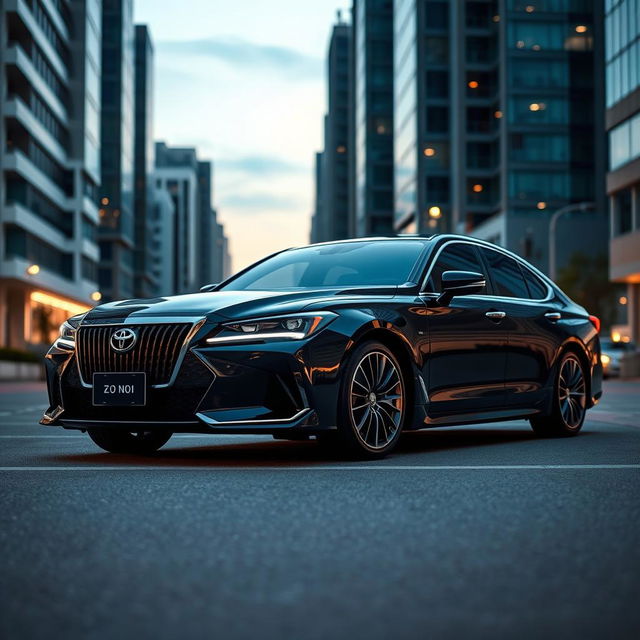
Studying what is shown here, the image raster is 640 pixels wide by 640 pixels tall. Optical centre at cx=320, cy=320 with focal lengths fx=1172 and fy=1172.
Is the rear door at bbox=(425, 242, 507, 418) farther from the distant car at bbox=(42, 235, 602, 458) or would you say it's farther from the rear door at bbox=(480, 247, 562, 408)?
the rear door at bbox=(480, 247, 562, 408)

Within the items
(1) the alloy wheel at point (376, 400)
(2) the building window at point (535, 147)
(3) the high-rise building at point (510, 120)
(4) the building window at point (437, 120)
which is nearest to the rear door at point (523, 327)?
(1) the alloy wheel at point (376, 400)

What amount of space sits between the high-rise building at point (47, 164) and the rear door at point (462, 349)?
48.0 m

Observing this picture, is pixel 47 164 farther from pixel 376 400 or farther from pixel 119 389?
pixel 376 400

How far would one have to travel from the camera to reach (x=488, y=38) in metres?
87.6

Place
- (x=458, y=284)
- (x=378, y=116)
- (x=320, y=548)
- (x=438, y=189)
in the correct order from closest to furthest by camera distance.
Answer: (x=320, y=548)
(x=458, y=284)
(x=438, y=189)
(x=378, y=116)

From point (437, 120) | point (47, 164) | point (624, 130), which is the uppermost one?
point (437, 120)

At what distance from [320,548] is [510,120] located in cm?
7700

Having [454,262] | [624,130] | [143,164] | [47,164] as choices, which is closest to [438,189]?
[47,164]

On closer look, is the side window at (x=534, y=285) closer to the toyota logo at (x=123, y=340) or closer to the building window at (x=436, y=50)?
the toyota logo at (x=123, y=340)

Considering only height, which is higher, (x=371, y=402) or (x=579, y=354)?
(x=579, y=354)

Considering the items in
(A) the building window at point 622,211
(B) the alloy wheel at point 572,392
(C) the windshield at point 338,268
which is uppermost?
(A) the building window at point 622,211

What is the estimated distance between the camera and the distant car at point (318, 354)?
24.4 feet

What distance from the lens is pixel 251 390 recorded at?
7434 mm

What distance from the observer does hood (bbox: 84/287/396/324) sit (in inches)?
301
